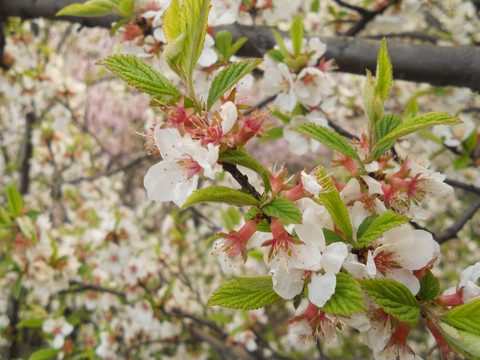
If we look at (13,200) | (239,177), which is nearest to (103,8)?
(239,177)

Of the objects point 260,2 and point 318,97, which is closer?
point 318,97

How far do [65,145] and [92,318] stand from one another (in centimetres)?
178

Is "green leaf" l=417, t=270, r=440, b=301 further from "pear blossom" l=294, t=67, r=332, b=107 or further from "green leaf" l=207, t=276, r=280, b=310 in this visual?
"pear blossom" l=294, t=67, r=332, b=107

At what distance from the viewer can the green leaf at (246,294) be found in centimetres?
67

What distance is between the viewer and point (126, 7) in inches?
47.5

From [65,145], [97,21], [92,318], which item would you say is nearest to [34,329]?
[92,318]

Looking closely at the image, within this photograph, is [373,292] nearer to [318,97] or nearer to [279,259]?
[279,259]

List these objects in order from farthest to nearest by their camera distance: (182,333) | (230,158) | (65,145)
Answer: (65,145) → (182,333) → (230,158)

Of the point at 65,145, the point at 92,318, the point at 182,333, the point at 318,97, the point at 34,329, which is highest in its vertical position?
the point at 318,97

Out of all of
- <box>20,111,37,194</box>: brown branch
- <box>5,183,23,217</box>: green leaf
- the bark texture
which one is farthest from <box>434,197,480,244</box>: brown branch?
<box>20,111,37,194</box>: brown branch

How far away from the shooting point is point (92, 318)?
149 inches

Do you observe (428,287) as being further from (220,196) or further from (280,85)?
(280,85)

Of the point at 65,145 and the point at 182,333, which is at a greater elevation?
the point at 65,145

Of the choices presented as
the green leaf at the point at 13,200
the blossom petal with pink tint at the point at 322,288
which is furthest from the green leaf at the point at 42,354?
the blossom petal with pink tint at the point at 322,288
